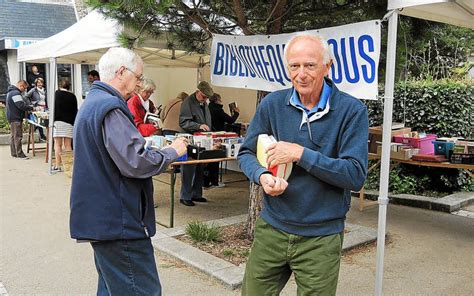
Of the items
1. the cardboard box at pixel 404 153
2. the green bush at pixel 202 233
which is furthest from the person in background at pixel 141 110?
the cardboard box at pixel 404 153

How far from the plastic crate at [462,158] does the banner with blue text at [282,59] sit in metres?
2.48

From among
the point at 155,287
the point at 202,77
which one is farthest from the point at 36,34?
the point at 155,287

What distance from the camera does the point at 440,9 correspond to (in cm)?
357

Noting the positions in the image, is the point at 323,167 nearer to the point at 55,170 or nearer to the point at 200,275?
the point at 200,275

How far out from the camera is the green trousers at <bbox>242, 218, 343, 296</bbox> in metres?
2.19

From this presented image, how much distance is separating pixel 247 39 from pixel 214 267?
2194mm

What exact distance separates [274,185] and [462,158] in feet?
13.8

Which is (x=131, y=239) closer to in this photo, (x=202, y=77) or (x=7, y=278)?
(x=7, y=278)

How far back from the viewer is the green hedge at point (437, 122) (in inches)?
286

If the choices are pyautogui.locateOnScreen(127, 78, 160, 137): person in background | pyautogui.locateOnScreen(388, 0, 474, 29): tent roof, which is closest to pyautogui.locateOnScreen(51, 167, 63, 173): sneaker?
pyautogui.locateOnScreen(127, 78, 160, 137): person in background

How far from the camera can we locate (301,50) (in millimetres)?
2137

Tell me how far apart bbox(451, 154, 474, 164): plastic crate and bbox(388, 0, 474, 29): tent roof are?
178cm

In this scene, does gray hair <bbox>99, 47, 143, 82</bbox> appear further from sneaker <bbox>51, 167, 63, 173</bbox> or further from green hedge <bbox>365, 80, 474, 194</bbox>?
sneaker <bbox>51, 167, 63, 173</bbox>

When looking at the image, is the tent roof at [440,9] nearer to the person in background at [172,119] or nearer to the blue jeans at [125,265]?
the blue jeans at [125,265]
